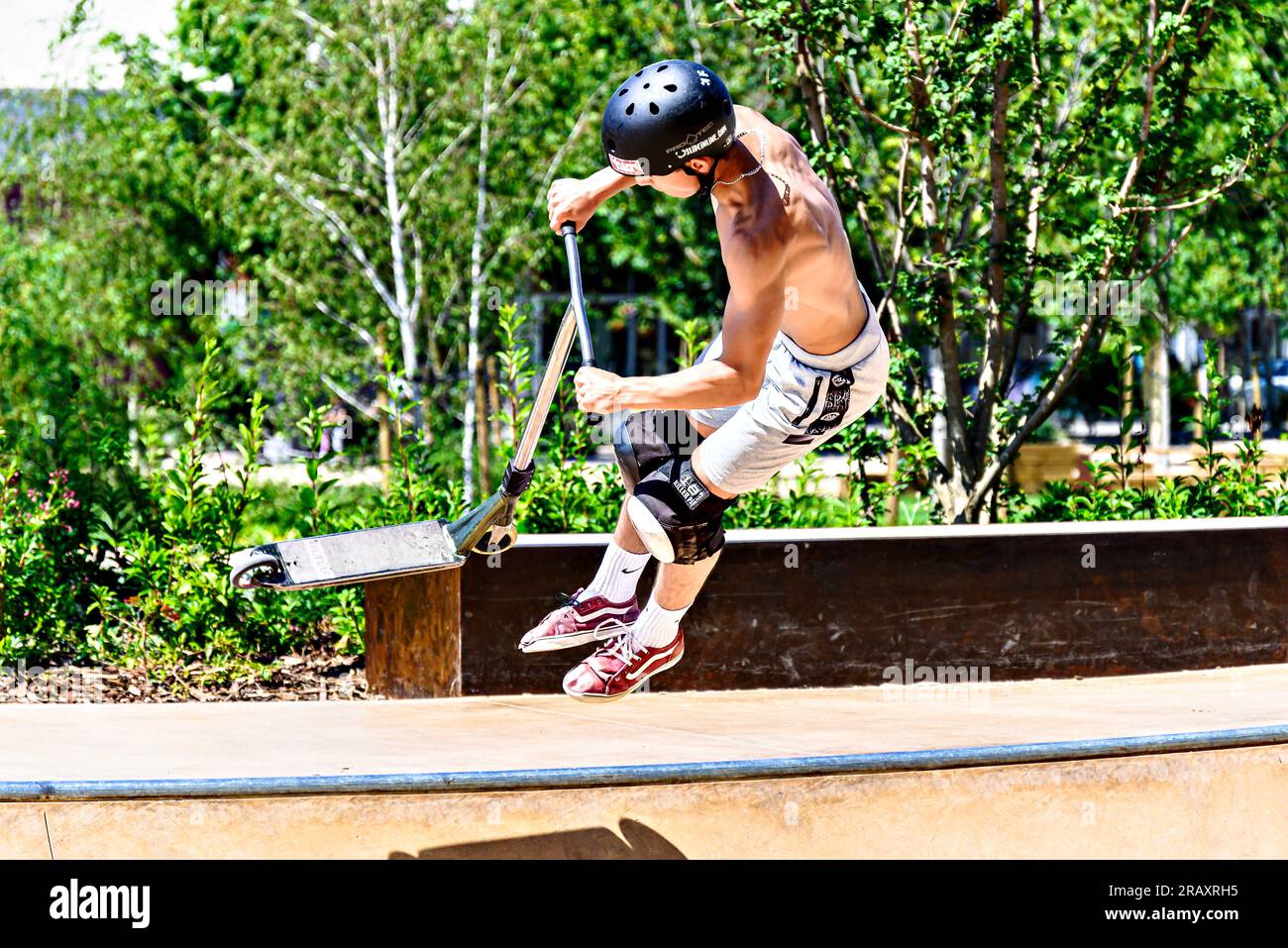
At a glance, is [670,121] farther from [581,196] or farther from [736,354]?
[581,196]

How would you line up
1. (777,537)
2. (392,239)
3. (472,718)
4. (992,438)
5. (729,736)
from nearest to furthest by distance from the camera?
(729,736), (472,718), (777,537), (992,438), (392,239)

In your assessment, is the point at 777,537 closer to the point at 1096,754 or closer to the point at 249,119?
the point at 1096,754

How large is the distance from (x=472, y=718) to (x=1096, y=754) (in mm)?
2608

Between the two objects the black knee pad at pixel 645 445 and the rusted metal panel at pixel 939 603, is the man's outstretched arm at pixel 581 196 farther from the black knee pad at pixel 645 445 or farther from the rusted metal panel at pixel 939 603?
the rusted metal panel at pixel 939 603

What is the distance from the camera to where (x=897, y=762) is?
466cm

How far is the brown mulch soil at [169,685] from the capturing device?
681cm

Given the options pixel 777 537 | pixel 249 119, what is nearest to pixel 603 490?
pixel 777 537

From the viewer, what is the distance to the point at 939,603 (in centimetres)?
714

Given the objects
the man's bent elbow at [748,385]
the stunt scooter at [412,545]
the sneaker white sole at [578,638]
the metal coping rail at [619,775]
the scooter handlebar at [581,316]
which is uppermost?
the scooter handlebar at [581,316]

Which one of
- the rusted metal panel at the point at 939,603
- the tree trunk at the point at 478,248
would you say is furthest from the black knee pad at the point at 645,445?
the tree trunk at the point at 478,248

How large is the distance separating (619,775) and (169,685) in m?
3.31

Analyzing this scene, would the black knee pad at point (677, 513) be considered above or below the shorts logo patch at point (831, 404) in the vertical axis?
below

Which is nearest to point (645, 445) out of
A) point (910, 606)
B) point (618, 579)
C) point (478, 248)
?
point (618, 579)
